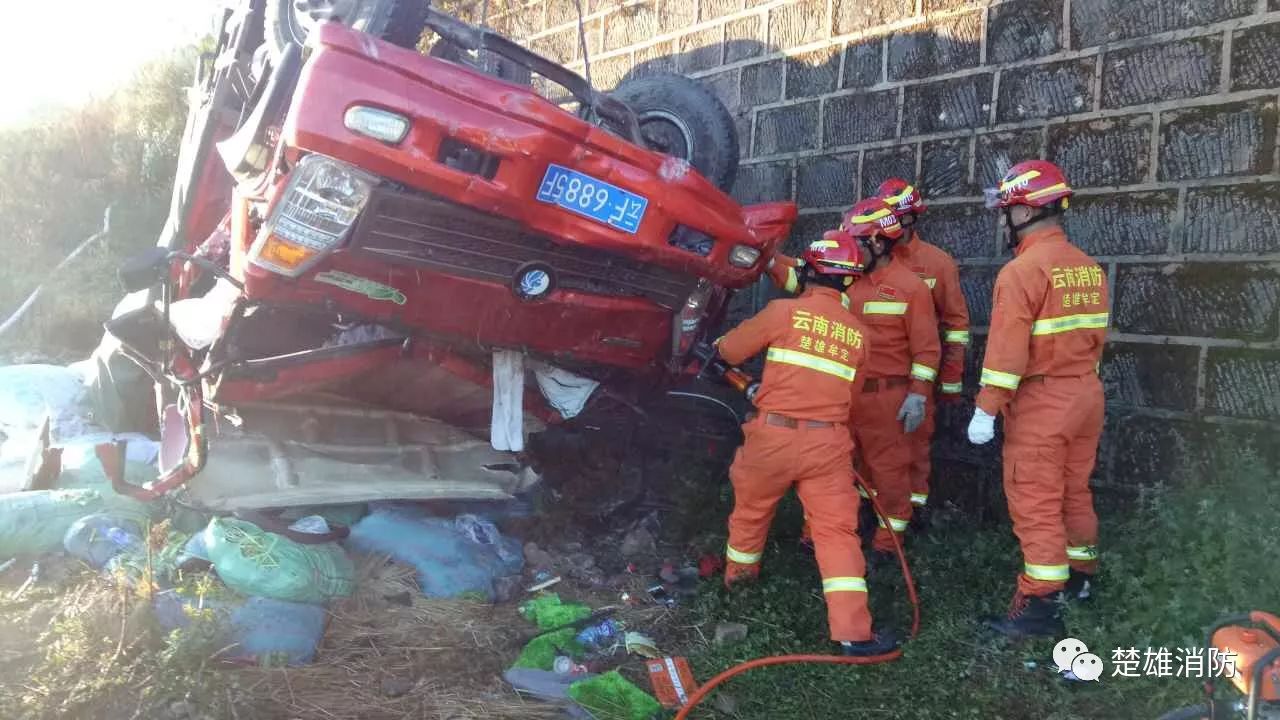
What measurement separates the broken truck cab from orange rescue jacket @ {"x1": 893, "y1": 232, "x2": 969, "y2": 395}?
2.67 feet

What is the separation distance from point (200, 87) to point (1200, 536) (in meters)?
4.88

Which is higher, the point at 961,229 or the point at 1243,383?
the point at 961,229

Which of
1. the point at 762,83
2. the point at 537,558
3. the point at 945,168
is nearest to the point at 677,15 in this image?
the point at 762,83

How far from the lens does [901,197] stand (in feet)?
14.3

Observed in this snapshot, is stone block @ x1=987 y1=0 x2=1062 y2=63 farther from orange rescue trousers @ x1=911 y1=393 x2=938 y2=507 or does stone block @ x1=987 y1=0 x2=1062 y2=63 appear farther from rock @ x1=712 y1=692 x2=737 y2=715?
rock @ x1=712 y1=692 x2=737 y2=715

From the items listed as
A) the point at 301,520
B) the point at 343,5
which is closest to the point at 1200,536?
the point at 301,520

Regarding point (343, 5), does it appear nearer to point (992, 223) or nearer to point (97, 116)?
point (992, 223)

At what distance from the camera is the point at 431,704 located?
294 cm

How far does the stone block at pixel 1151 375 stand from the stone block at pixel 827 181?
1.64m

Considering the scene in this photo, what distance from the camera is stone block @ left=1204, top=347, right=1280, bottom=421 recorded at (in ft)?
12.0

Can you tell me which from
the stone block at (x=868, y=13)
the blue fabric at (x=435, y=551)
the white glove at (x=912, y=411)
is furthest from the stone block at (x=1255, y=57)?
the blue fabric at (x=435, y=551)

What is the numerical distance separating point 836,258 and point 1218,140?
65.2 inches

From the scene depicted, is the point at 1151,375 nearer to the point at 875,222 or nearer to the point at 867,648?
the point at 875,222

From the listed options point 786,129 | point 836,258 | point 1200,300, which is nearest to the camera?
point 836,258
